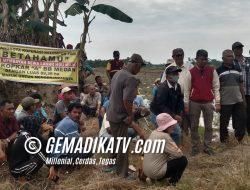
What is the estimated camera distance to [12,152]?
20.7ft

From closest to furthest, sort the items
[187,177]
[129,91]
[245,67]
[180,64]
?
[129,91], [187,177], [180,64], [245,67]

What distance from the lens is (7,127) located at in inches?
267

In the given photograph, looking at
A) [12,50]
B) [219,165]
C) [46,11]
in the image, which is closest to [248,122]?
[219,165]

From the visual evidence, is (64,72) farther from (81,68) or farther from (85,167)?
(85,167)

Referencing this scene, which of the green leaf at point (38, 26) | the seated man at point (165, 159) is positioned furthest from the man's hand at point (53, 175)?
the green leaf at point (38, 26)

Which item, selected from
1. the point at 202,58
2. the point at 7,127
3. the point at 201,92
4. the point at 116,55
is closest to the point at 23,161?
the point at 7,127

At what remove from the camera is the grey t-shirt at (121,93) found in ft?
19.9

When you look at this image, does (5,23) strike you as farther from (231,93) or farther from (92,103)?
(231,93)

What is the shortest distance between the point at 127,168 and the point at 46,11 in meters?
8.64

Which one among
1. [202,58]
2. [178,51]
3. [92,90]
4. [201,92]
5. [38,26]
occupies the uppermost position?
[38,26]

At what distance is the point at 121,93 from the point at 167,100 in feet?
3.73

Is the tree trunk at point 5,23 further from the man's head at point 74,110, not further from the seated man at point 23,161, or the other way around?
the seated man at point 23,161

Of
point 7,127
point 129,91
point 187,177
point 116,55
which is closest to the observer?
point 129,91

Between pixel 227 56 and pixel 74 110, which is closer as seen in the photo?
pixel 74 110
